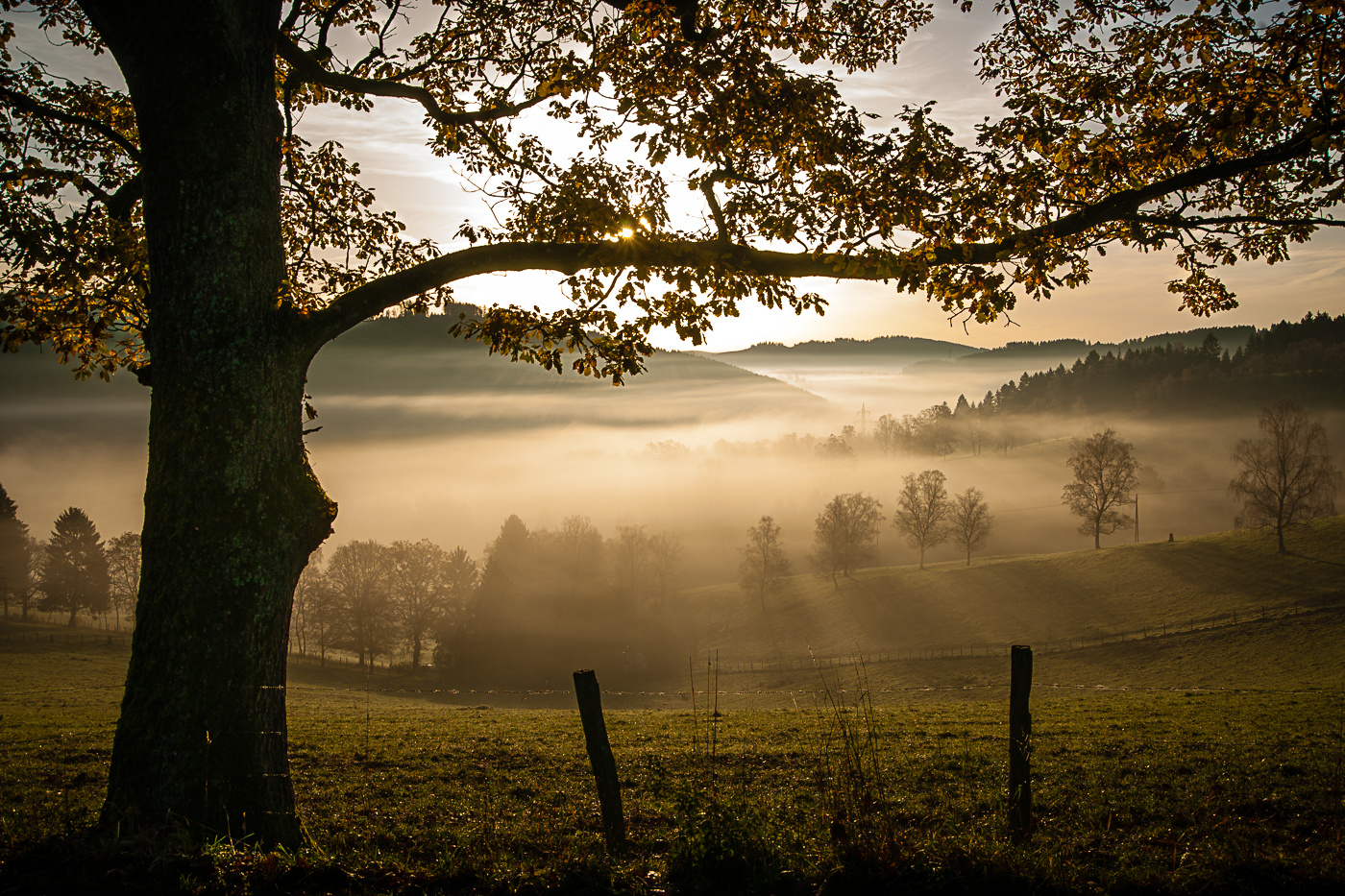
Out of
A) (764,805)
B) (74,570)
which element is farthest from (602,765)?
(74,570)

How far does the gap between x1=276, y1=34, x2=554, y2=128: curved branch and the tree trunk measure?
5.87 feet

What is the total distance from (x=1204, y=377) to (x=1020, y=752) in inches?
8147

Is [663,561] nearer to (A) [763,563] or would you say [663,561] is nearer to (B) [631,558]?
(B) [631,558]

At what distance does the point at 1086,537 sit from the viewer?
95.6 m

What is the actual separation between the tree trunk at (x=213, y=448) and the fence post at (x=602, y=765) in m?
2.73

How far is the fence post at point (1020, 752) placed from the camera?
5886 millimetres

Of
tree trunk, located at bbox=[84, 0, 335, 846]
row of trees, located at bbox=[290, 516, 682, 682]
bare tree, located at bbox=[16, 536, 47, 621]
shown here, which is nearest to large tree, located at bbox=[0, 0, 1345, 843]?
tree trunk, located at bbox=[84, 0, 335, 846]

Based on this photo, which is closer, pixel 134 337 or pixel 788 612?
pixel 134 337

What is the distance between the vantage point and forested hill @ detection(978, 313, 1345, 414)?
151000 mm

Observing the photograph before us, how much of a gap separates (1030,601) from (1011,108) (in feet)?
189

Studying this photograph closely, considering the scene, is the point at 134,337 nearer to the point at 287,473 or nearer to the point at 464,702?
the point at 287,473

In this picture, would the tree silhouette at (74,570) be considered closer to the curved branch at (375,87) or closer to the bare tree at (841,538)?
the bare tree at (841,538)

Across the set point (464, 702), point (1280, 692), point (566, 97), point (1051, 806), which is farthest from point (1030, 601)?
point (566, 97)

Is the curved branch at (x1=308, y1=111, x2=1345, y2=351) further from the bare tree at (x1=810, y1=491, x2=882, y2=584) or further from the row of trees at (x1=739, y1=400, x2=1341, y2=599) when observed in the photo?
the bare tree at (x1=810, y1=491, x2=882, y2=584)
